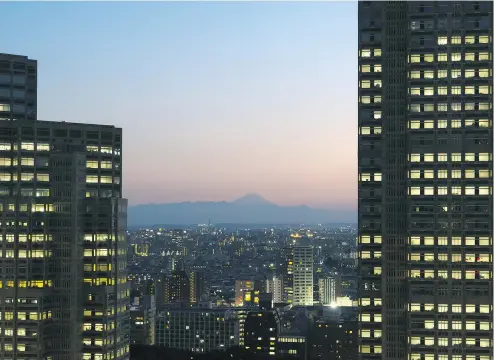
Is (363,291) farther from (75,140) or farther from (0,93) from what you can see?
(0,93)

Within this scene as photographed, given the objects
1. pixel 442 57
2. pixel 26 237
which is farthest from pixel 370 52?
pixel 26 237

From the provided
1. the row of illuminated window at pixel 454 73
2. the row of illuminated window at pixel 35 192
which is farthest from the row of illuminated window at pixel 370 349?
the row of illuminated window at pixel 35 192

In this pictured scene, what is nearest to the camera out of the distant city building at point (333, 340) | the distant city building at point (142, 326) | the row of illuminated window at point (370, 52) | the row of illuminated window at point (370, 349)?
the row of illuminated window at point (370, 349)

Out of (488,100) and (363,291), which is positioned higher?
(488,100)

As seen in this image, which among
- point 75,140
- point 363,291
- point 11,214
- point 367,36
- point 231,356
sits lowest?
point 231,356

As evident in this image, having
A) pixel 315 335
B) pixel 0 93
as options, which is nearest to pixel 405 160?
pixel 0 93

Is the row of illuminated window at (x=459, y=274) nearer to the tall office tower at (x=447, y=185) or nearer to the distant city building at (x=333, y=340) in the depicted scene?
the tall office tower at (x=447, y=185)
